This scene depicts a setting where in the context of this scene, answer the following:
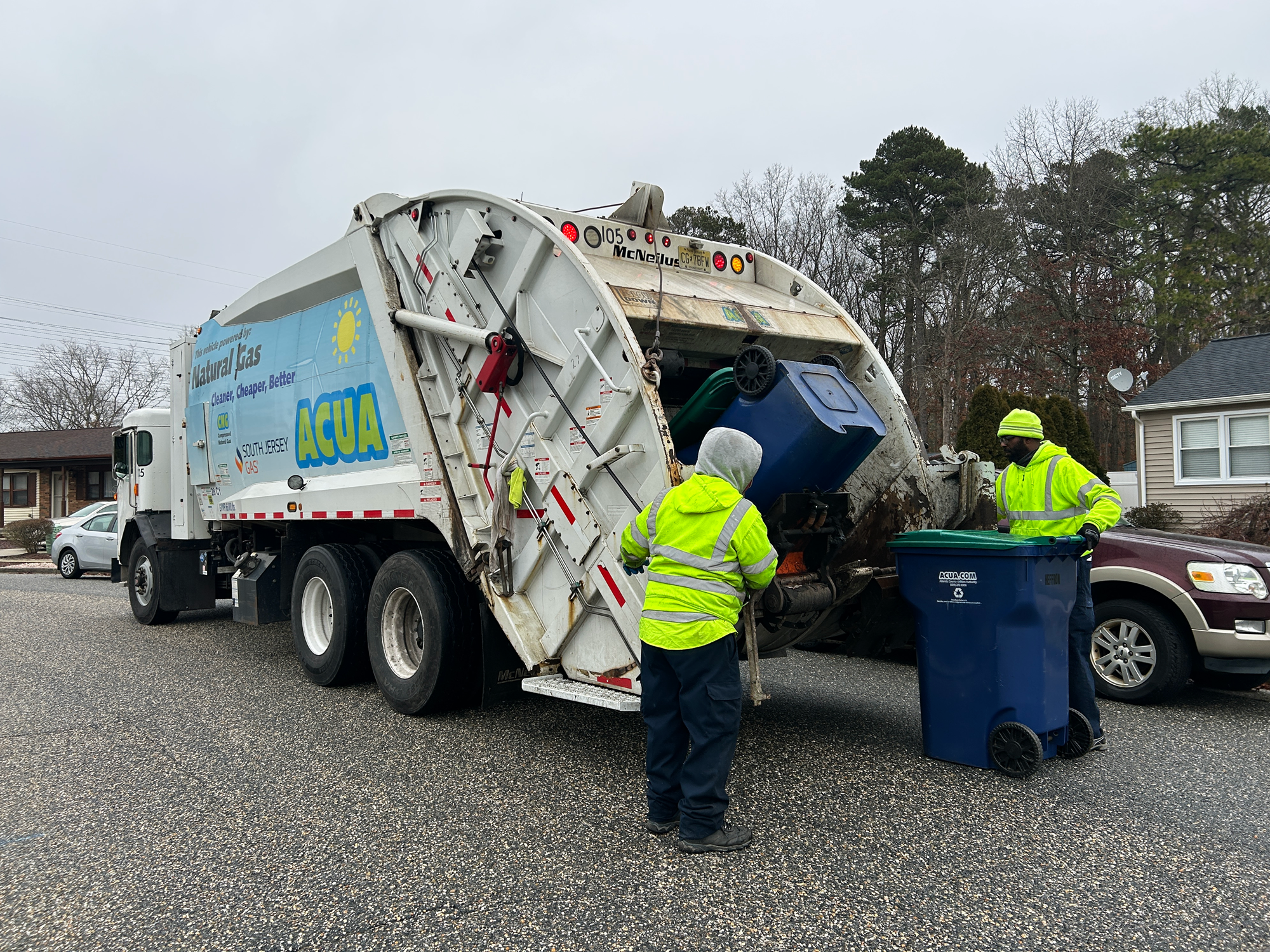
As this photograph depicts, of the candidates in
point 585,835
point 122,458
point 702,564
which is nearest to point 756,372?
point 702,564

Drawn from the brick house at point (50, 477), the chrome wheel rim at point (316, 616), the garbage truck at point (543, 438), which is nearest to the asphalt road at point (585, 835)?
the garbage truck at point (543, 438)

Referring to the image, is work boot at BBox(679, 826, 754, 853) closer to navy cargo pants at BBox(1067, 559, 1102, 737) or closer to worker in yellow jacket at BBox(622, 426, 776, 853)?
worker in yellow jacket at BBox(622, 426, 776, 853)

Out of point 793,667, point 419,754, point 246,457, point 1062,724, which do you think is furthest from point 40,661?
point 1062,724

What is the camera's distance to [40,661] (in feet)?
25.6

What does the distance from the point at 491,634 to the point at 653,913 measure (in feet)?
7.81

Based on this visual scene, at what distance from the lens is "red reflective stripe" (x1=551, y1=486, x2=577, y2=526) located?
4605 mm

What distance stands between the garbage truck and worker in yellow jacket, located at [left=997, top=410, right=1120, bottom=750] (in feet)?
1.45

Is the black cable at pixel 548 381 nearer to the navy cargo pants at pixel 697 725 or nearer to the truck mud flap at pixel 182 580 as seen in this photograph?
the navy cargo pants at pixel 697 725

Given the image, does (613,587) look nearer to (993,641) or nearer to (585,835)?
(585,835)

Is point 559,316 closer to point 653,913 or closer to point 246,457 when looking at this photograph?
point 653,913

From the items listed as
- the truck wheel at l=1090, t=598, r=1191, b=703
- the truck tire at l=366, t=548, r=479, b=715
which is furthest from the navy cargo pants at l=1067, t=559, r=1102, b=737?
the truck tire at l=366, t=548, r=479, b=715

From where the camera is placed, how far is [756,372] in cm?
415

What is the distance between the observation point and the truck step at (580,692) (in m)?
4.10

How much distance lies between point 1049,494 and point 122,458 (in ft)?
31.0
